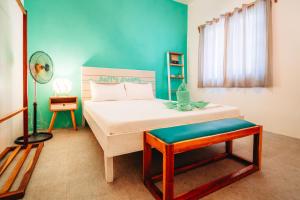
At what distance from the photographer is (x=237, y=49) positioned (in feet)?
9.31

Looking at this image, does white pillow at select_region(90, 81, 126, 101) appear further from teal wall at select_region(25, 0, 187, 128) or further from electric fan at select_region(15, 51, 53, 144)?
electric fan at select_region(15, 51, 53, 144)

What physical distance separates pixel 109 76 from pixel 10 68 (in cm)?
153

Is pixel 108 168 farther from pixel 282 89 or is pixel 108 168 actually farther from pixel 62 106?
pixel 282 89

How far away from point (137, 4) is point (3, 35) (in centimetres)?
264

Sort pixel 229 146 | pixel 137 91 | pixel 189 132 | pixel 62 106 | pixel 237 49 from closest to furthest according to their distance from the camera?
pixel 189 132 → pixel 229 146 → pixel 62 106 → pixel 237 49 → pixel 137 91

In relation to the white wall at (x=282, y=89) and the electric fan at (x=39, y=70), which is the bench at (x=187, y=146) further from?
the electric fan at (x=39, y=70)

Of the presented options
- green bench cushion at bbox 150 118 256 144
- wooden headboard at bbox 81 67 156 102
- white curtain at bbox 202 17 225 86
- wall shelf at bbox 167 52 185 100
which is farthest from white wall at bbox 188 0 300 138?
wooden headboard at bbox 81 67 156 102

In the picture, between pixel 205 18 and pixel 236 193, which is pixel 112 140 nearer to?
pixel 236 193

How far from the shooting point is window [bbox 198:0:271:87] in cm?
245

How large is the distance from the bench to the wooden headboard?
85.3 inches

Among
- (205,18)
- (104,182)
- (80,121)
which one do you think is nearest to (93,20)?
(80,121)

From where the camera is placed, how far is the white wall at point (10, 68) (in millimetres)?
1654

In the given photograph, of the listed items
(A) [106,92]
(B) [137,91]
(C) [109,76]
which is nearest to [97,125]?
(A) [106,92]

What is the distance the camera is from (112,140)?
3.61 feet
